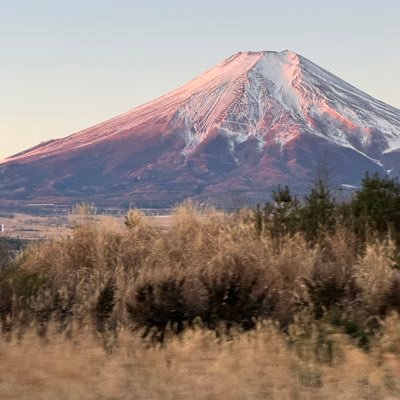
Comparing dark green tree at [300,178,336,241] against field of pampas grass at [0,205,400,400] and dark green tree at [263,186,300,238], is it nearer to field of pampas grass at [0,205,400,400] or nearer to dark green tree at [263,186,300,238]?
dark green tree at [263,186,300,238]

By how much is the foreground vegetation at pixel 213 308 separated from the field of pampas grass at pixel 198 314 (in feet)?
0.07

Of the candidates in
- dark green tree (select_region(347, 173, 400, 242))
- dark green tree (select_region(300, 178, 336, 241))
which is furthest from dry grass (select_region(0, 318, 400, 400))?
dark green tree (select_region(300, 178, 336, 241))

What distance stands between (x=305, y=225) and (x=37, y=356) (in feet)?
27.9

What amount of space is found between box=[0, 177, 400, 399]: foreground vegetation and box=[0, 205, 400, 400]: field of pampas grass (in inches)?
0.8

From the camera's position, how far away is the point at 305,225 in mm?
14938

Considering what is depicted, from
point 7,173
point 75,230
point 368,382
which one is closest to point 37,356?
point 368,382

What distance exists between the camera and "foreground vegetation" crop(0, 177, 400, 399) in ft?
21.4

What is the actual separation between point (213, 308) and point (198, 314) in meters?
0.23

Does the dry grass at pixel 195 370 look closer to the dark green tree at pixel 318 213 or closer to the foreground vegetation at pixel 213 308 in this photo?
the foreground vegetation at pixel 213 308

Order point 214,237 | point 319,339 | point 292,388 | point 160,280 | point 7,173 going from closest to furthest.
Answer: point 292,388 → point 319,339 → point 160,280 → point 214,237 → point 7,173

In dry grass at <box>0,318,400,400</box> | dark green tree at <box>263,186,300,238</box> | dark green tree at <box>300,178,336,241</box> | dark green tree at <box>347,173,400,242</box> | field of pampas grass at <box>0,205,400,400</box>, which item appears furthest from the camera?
dark green tree at <box>263,186,300,238</box>

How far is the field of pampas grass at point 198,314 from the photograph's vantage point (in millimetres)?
6473

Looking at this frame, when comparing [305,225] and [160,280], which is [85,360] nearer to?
Result: [160,280]

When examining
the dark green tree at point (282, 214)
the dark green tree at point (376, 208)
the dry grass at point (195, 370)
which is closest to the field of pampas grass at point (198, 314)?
the dry grass at point (195, 370)
